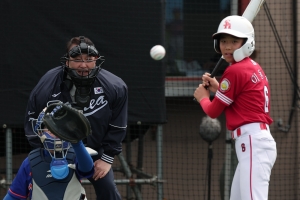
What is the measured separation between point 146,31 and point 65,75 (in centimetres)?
178

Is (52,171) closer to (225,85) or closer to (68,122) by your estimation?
(68,122)

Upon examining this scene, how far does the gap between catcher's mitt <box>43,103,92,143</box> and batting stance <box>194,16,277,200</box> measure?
135 cm

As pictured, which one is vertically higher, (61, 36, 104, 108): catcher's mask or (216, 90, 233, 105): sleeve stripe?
(61, 36, 104, 108): catcher's mask

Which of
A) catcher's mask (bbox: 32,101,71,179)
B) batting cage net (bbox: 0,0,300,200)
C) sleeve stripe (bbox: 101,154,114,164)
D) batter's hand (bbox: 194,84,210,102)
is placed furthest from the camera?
batting cage net (bbox: 0,0,300,200)

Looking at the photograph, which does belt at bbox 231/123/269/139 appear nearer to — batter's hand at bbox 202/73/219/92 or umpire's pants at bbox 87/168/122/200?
batter's hand at bbox 202/73/219/92

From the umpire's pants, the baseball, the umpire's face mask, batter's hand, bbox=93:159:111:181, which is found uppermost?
the baseball

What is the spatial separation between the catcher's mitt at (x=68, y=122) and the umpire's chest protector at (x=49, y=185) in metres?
0.57

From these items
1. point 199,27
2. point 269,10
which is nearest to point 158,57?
point 199,27

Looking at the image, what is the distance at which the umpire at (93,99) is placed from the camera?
444cm

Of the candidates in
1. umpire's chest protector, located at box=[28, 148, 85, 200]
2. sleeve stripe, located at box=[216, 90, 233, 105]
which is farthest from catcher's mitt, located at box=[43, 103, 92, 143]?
sleeve stripe, located at box=[216, 90, 233, 105]

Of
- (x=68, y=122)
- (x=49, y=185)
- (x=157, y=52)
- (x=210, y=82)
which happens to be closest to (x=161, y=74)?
(x=157, y=52)

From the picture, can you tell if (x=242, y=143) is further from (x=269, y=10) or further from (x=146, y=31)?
(x=269, y=10)

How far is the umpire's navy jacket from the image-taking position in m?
4.52

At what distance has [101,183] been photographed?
465cm
